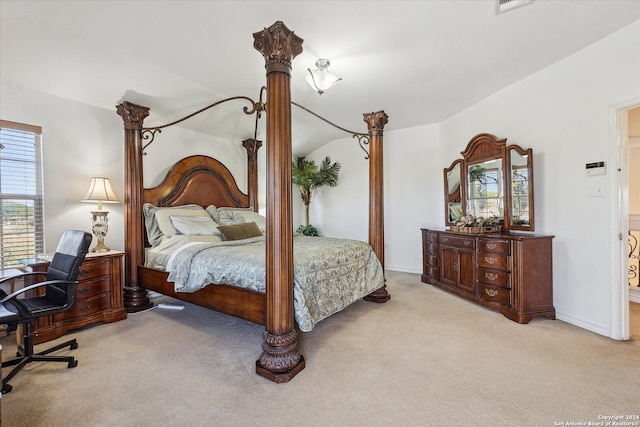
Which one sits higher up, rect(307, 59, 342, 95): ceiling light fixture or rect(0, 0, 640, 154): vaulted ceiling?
rect(0, 0, 640, 154): vaulted ceiling

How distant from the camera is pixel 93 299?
2.98 meters

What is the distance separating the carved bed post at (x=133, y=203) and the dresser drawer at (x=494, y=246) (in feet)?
13.1

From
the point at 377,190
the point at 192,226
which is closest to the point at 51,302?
the point at 192,226

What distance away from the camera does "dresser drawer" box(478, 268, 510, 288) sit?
3.20m

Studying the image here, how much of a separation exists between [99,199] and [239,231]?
153 cm

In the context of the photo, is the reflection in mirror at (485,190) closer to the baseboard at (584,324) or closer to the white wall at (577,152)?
the white wall at (577,152)

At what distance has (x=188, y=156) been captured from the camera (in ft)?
14.9

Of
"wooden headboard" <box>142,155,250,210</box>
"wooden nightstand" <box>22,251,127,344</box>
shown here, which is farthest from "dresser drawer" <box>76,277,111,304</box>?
"wooden headboard" <box>142,155,250,210</box>

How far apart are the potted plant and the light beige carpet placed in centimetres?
375

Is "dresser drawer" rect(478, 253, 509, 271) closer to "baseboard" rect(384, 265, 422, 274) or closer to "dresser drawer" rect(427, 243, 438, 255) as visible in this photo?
"dresser drawer" rect(427, 243, 438, 255)

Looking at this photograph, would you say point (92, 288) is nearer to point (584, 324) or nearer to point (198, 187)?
point (198, 187)

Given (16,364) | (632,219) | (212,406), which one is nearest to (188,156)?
(16,364)

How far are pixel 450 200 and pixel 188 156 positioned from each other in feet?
13.4

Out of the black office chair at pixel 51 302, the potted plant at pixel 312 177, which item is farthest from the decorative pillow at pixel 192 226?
the potted plant at pixel 312 177
